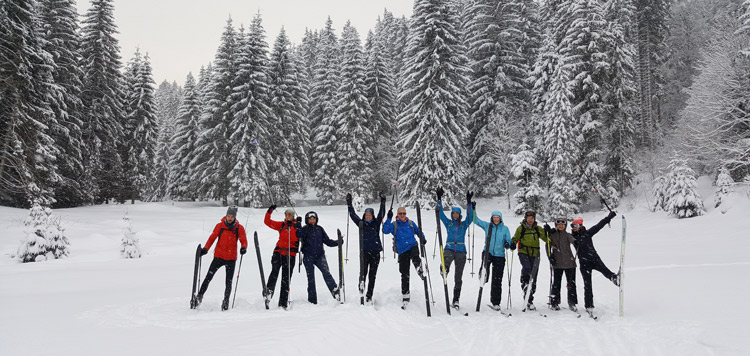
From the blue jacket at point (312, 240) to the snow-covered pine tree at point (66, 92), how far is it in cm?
2240

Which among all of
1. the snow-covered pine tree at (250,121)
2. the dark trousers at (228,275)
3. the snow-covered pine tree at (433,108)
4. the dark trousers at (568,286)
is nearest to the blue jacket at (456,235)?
the dark trousers at (568,286)

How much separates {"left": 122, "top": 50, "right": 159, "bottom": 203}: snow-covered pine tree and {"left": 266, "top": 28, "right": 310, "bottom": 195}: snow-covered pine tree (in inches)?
438

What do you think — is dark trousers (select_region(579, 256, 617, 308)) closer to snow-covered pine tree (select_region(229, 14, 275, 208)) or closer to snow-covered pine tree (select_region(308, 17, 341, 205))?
snow-covered pine tree (select_region(229, 14, 275, 208))

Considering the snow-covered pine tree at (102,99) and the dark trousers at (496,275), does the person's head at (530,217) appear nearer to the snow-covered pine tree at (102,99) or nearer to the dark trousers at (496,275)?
the dark trousers at (496,275)

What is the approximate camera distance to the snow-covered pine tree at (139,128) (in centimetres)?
3422

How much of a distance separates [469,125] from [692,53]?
27560mm

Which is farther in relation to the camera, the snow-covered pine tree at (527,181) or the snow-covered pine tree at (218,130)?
the snow-covered pine tree at (218,130)

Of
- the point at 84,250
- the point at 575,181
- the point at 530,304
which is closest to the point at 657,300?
the point at 530,304

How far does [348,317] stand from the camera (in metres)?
6.76

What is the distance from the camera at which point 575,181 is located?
2739 centimetres

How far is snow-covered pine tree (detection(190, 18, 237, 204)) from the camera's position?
108 ft

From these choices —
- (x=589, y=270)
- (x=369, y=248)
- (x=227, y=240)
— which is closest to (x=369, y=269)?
(x=369, y=248)

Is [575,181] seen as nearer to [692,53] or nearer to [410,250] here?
[410,250]

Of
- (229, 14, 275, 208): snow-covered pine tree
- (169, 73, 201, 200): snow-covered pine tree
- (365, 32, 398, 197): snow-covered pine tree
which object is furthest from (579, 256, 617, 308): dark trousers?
(169, 73, 201, 200): snow-covered pine tree
